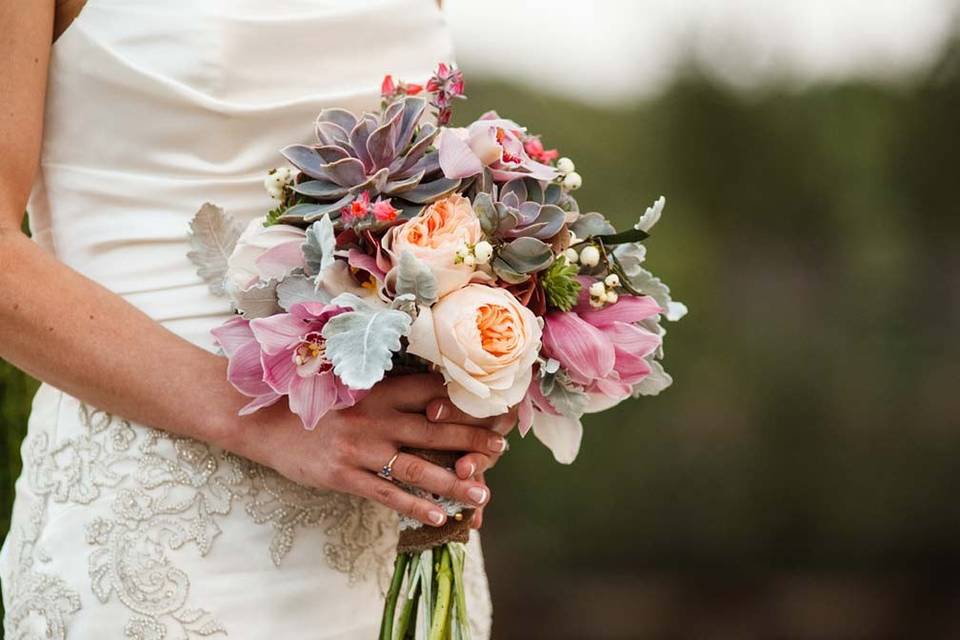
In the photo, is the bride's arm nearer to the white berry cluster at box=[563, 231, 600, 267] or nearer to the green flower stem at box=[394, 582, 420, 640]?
the green flower stem at box=[394, 582, 420, 640]

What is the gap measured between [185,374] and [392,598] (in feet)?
1.49

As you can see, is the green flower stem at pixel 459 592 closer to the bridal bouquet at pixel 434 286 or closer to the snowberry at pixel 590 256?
the bridal bouquet at pixel 434 286

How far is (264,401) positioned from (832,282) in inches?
248

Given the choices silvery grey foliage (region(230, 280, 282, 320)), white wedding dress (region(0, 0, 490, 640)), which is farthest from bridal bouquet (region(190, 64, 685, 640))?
white wedding dress (region(0, 0, 490, 640))

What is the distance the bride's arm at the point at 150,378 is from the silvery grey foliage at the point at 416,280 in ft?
0.64

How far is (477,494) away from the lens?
1.63m

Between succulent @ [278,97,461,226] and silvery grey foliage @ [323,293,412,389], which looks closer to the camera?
silvery grey foliage @ [323,293,412,389]

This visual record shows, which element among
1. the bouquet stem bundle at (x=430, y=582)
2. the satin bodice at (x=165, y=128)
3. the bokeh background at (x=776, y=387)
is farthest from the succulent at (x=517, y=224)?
the bokeh background at (x=776, y=387)

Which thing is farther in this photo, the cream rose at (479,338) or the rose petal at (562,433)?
the rose petal at (562,433)

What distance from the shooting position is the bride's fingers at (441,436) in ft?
5.23

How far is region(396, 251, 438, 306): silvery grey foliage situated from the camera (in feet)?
4.67

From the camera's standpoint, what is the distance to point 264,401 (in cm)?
155

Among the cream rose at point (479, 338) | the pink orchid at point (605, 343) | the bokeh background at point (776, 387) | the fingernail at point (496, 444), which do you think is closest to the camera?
the cream rose at point (479, 338)

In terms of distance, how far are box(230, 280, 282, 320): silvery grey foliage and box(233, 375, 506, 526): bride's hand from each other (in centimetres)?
18
